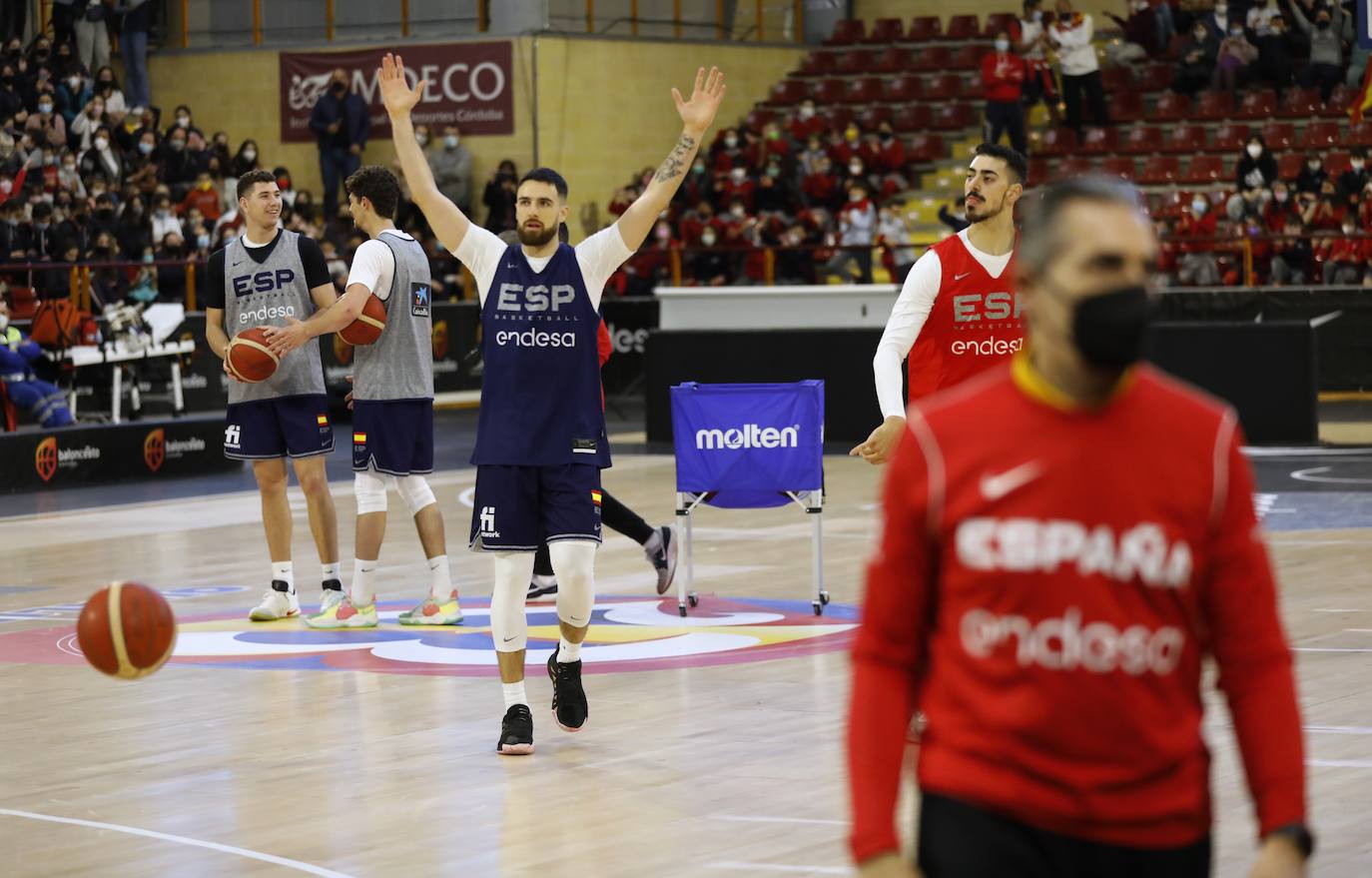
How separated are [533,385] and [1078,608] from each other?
4944 millimetres

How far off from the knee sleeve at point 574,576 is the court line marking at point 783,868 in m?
1.93

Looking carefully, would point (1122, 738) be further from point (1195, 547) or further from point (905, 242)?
point (905, 242)

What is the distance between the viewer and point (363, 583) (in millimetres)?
10938

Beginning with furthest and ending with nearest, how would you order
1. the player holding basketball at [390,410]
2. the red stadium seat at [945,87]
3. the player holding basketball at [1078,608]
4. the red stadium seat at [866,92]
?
the red stadium seat at [866,92] < the red stadium seat at [945,87] < the player holding basketball at [390,410] < the player holding basketball at [1078,608]

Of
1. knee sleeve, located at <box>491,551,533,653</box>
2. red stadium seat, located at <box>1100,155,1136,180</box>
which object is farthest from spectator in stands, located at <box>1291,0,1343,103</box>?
knee sleeve, located at <box>491,551,533,653</box>

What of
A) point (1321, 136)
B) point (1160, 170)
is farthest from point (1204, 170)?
point (1321, 136)

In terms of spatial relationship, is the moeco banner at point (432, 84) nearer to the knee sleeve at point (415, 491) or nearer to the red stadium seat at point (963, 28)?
the red stadium seat at point (963, 28)

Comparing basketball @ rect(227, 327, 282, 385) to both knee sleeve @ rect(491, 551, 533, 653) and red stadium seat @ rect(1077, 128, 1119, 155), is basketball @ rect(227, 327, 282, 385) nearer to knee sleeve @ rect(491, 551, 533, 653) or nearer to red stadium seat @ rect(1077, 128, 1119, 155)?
knee sleeve @ rect(491, 551, 533, 653)

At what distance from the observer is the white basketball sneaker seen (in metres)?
11.2

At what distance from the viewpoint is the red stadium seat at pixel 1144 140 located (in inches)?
1169

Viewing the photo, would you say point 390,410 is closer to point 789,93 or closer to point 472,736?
point 472,736

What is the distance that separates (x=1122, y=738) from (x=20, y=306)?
67.3 ft

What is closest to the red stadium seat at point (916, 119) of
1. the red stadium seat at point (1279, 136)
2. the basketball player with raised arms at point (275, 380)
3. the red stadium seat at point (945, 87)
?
the red stadium seat at point (945, 87)

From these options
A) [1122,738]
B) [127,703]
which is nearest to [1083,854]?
[1122,738]
